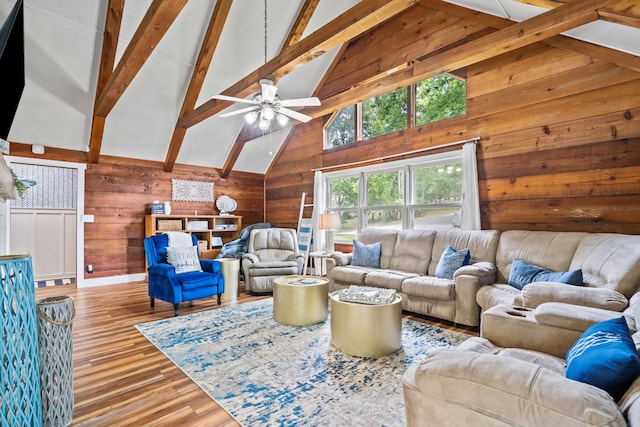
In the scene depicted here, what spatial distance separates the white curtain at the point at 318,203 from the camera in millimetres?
6335

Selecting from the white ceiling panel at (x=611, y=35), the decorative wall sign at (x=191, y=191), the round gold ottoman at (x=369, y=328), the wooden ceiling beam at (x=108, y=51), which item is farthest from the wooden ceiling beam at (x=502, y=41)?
the decorative wall sign at (x=191, y=191)

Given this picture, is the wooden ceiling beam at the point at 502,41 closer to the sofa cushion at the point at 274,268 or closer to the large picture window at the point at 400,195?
the large picture window at the point at 400,195

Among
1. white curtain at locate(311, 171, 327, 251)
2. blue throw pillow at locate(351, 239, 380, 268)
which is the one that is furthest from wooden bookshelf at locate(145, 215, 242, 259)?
blue throw pillow at locate(351, 239, 380, 268)

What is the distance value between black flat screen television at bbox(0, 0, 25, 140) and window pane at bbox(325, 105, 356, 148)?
177 inches

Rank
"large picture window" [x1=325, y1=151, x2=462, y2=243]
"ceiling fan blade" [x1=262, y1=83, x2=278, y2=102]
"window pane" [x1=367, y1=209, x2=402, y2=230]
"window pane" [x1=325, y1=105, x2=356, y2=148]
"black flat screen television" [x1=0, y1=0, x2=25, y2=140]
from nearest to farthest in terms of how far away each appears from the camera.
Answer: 1. "black flat screen television" [x1=0, y1=0, x2=25, y2=140]
2. "ceiling fan blade" [x1=262, y1=83, x2=278, y2=102]
3. "large picture window" [x1=325, y1=151, x2=462, y2=243]
4. "window pane" [x1=367, y1=209, x2=402, y2=230]
5. "window pane" [x1=325, y1=105, x2=356, y2=148]

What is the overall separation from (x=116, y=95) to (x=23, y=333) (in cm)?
364

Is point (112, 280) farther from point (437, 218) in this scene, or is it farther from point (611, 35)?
point (611, 35)

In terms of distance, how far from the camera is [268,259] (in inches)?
219

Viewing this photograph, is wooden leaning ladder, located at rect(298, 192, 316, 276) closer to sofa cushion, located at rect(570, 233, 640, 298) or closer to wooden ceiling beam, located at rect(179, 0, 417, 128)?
wooden ceiling beam, located at rect(179, 0, 417, 128)

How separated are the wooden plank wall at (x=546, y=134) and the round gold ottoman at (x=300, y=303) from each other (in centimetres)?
244

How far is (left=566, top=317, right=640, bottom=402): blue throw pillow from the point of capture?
1.06 metres

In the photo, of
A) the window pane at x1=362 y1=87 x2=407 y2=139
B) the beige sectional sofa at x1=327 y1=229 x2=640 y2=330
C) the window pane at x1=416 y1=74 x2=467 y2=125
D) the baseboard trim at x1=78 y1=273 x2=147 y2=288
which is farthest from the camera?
the baseboard trim at x1=78 y1=273 x2=147 y2=288

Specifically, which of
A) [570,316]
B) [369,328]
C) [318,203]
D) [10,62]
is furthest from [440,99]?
[10,62]

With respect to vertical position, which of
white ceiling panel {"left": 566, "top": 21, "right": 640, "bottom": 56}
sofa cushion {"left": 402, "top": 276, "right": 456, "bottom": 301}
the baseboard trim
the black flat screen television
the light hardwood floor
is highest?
white ceiling panel {"left": 566, "top": 21, "right": 640, "bottom": 56}
